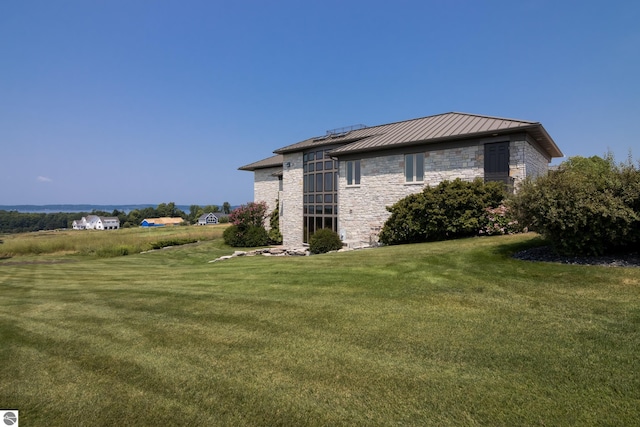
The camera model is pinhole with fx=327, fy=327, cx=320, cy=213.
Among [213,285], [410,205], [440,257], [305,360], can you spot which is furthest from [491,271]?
[410,205]

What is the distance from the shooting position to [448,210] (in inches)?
596

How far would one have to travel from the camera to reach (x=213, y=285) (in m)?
8.35

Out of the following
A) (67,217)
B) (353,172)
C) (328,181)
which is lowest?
(67,217)

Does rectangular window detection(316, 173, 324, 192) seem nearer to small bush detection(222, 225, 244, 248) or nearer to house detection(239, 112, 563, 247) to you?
house detection(239, 112, 563, 247)

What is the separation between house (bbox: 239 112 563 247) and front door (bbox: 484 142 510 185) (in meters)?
0.04

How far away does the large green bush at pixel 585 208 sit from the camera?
24.7 ft

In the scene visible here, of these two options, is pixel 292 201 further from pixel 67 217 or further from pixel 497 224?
pixel 67 217

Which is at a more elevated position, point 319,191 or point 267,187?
point 267,187

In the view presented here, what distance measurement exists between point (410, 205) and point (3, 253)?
25.4 m

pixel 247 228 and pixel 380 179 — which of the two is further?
pixel 247 228

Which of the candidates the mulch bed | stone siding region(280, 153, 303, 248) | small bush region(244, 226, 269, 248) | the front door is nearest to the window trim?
stone siding region(280, 153, 303, 248)

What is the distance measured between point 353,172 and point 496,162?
826 centimetres

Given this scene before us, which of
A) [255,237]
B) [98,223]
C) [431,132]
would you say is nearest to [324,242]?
[431,132]

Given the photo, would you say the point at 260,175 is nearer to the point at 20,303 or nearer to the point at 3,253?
the point at 3,253
